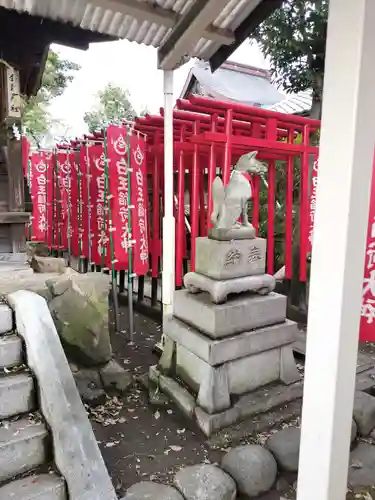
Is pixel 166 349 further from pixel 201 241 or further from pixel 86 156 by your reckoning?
pixel 86 156

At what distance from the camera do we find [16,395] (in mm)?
2818

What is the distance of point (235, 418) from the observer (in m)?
3.80

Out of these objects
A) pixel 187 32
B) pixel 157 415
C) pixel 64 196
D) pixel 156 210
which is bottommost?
pixel 157 415

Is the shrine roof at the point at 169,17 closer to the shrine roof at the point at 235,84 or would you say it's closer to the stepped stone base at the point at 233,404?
the stepped stone base at the point at 233,404

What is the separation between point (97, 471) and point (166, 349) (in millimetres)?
2146

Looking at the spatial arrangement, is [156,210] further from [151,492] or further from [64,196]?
[151,492]

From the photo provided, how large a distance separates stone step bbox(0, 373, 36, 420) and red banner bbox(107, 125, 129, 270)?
318cm

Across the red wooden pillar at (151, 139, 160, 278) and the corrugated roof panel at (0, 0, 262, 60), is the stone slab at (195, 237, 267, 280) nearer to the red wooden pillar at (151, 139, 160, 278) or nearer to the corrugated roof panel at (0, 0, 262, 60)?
the corrugated roof panel at (0, 0, 262, 60)

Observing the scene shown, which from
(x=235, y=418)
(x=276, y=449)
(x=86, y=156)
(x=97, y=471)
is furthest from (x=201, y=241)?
(x=86, y=156)

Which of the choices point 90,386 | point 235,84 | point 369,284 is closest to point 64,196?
point 90,386

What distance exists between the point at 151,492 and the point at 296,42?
20.8 feet

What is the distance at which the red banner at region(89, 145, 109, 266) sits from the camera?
6729mm

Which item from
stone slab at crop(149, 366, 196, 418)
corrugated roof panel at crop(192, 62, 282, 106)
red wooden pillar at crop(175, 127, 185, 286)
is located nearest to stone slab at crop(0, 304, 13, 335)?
stone slab at crop(149, 366, 196, 418)

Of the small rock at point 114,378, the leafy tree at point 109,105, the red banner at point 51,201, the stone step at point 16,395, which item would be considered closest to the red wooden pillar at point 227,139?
the small rock at point 114,378
